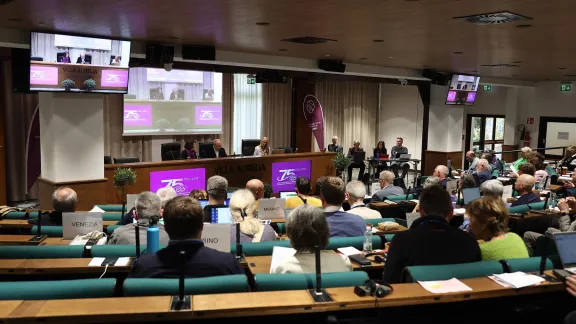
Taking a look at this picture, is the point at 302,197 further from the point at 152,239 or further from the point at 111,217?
the point at 152,239

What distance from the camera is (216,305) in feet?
7.63

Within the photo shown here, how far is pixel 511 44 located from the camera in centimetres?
750

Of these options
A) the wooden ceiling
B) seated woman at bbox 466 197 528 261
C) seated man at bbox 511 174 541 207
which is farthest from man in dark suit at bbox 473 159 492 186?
seated woman at bbox 466 197 528 261

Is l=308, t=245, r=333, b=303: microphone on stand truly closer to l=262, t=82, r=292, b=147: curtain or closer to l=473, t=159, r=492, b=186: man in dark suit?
l=473, t=159, r=492, b=186: man in dark suit

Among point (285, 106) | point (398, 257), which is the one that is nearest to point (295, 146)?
point (285, 106)

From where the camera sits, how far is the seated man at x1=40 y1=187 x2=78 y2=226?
15.3ft

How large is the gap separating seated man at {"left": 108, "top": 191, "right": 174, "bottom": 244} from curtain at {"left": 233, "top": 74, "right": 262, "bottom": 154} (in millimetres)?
10490

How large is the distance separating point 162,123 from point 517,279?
36.3 feet

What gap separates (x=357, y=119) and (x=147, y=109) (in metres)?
7.55

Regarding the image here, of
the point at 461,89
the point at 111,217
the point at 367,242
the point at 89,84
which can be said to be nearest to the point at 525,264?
the point at 367,242

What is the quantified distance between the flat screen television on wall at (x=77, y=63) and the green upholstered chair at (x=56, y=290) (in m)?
5.02

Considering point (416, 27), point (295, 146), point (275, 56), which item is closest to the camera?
point (416, 27)

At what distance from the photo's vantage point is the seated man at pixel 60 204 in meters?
4.67

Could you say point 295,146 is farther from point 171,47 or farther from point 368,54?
point 171,47
